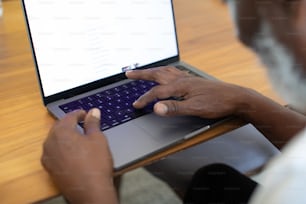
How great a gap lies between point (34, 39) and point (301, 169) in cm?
53

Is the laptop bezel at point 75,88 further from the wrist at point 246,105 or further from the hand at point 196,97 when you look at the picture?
the wrist at point 246,105

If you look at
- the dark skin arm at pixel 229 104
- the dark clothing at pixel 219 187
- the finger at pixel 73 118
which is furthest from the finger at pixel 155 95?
the dark clothing at pixel 219 187

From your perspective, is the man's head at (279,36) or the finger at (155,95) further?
the finger at (155,95)

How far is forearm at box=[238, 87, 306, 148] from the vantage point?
0.89m

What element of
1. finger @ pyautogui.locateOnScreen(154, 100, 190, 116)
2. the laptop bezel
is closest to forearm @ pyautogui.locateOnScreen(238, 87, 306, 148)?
finger @ pyautogui.locateOnScreen(154, 100, 190, 116)

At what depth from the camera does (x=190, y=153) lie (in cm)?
110

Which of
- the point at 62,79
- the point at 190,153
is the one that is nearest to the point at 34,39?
the point at 62,79

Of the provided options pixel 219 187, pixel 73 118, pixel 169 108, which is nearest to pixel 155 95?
pixel 169 108

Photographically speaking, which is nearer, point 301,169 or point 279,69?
point 301,169

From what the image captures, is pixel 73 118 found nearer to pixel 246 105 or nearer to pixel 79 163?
pixel 79 163

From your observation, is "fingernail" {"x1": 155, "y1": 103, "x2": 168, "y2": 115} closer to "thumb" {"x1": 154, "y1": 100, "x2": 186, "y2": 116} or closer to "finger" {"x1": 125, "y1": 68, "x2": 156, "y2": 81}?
"thumb" {"x1": 154, "y1": 100, "x2": 186, "y2": 116}

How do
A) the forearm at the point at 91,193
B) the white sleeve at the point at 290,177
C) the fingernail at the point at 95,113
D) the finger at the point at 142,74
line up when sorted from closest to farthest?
the white sleeve at the point at 290,177, the forearm at the point at 91,193, the fingernail at the point at 95,113, the finger at the point at 142,74

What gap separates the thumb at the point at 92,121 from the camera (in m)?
0.79

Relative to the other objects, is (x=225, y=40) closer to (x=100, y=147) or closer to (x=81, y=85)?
(x=81, y=85)
